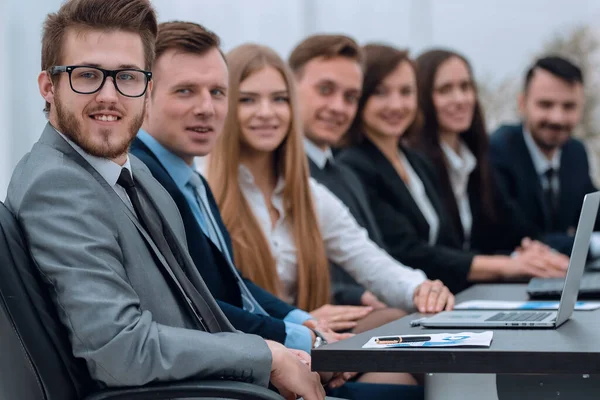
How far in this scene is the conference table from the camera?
5.77 ft

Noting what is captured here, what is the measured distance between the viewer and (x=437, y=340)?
6.26 ft

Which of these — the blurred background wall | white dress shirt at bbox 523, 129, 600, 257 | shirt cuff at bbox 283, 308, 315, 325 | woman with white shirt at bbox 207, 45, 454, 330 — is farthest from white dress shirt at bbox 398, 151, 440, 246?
the blurred background wall

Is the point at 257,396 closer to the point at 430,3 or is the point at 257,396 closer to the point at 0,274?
the point at 0,274

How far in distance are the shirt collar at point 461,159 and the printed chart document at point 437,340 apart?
2.88 m

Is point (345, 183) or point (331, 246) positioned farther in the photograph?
point (345, 183)

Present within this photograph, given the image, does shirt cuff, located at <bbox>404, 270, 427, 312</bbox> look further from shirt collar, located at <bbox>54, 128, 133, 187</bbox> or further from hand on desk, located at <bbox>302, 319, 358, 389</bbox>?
shirt collar, located at <bbox>54, 128, 133, 187</bbox>

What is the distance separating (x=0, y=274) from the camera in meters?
1.64

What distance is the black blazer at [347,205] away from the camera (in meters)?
3.42

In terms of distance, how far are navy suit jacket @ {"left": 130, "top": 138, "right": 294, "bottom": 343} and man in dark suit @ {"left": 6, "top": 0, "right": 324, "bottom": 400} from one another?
0.30 meters

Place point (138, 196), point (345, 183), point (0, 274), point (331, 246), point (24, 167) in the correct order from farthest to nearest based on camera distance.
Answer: point (345, 183) → point (331, 246) → point (138, 196) → point (24, 167) → point (0, 274)

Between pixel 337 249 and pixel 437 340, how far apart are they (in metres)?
1.35

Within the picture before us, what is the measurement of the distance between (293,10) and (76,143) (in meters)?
4.62

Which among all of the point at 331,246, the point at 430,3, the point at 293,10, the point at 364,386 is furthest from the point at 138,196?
the point at 430,3

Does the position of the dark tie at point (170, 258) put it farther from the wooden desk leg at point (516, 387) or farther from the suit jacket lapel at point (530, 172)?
the suit jacket lapel at point (530, 172)
